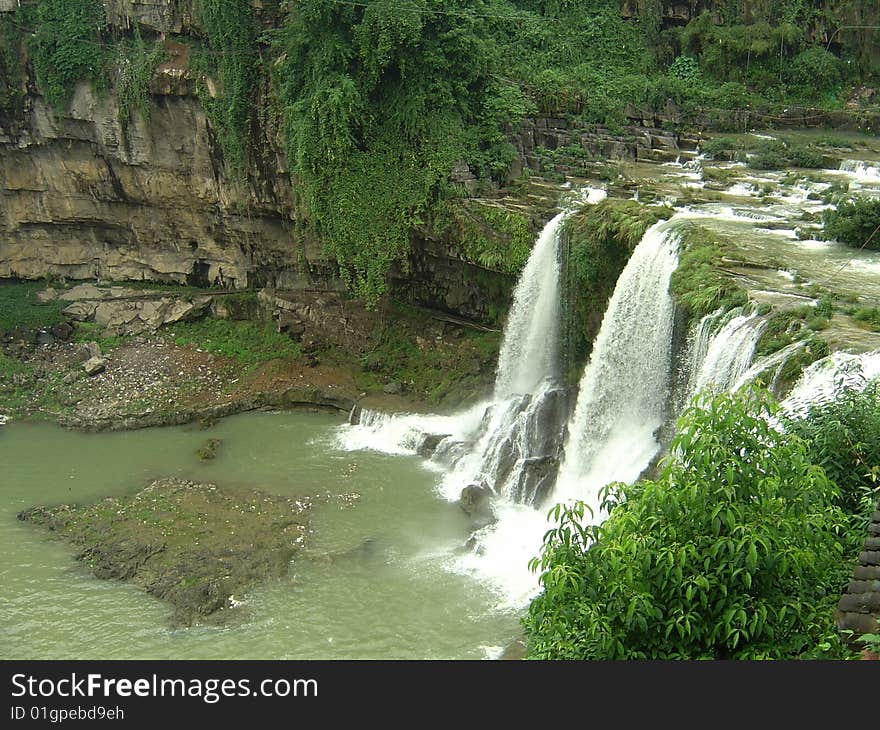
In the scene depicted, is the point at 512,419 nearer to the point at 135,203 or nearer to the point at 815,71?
the point at 135,203

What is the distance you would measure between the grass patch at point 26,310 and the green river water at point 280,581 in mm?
5317

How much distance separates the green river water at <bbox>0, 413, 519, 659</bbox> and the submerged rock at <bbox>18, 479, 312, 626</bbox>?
325 millimetres

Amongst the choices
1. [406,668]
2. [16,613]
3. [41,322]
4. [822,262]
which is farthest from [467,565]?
[41,322]

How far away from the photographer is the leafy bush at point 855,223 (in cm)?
1884

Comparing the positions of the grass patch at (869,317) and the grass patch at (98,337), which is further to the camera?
the grass patch at (98,337)

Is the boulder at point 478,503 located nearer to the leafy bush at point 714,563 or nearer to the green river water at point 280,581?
the green river water at point 280,581

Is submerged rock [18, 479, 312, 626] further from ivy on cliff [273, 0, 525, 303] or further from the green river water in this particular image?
ivy on cliff [273, 0, 525, 303]

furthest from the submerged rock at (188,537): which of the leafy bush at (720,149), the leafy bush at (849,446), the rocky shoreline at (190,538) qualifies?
the leafy bush at (720,149)

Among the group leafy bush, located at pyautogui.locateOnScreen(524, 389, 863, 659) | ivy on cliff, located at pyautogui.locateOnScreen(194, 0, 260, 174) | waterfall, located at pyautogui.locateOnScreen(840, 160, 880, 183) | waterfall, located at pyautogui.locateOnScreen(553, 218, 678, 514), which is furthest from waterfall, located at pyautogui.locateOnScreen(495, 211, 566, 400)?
leafy bush, located at pyautogui.locateOnScreen(524, 389, 863, 659)

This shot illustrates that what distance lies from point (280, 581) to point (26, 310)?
15560 millimetres

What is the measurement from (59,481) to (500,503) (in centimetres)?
979

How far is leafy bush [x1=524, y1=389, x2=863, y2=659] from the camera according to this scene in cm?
763

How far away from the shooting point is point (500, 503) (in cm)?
1909

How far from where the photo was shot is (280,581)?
16719mm
